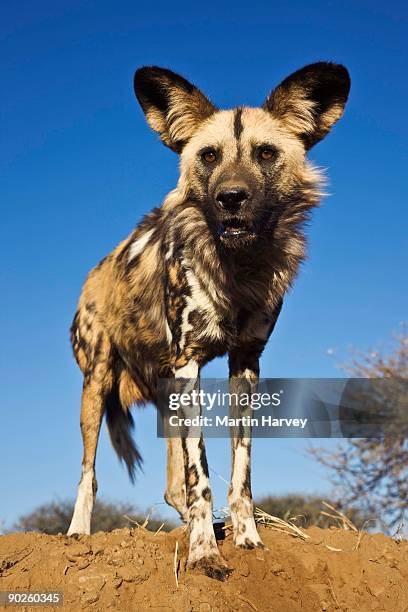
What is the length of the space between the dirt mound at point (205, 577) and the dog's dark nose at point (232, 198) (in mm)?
1818

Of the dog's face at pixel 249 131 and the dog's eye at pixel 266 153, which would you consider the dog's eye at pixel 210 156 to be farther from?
the dog's eye at pixel 266 153

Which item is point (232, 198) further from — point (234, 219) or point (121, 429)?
point (121, 429)

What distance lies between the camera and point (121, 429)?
258 inches

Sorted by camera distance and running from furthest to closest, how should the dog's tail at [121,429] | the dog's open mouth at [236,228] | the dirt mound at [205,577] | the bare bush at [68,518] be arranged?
1. the bare bush at [68,518]
2. the dog's tail at [121,429]
3. the dog's open mouth at [236,228]
4. the dirt mound at [205,577]

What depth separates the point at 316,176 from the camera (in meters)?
4.89

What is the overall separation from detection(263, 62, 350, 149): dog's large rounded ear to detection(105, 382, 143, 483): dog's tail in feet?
8.27

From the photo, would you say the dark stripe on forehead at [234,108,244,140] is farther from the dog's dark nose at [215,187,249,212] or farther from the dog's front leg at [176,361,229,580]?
the dog's front leg at [176,361,229,580]

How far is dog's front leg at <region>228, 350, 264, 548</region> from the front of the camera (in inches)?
179

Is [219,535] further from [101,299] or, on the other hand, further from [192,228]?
[101,299]

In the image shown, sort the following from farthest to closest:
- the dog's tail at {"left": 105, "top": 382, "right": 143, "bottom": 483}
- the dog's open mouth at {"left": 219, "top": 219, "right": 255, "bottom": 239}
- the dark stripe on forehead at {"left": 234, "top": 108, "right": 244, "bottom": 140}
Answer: the dog's tail at {"left": 105, "top": 382, "right": 143, "bottom": 483} → the dark stripe on forehead at {"left": 234, "top": 108, "right": 244, "bottom": 140} → the dog's open mouth at {"left": 219, "top": 219, "right": 255, "bottom": 239}

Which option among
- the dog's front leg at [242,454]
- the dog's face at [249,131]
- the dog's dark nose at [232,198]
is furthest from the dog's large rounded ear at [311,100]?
the dog's front leg at [242,454]

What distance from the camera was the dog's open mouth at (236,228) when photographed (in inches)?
174

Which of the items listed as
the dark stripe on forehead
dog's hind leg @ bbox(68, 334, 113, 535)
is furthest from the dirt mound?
the dark stripe on forehead

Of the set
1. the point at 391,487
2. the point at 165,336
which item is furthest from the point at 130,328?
the point at 391,487
